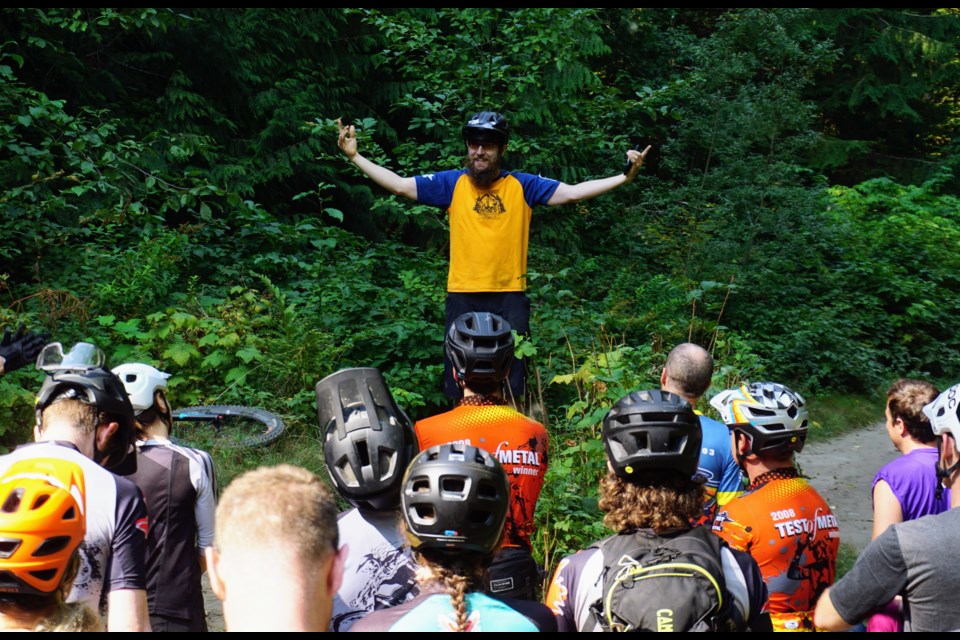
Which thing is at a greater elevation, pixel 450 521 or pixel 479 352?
pixel 479 352

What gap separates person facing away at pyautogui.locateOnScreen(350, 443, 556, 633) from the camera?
2.48 meters

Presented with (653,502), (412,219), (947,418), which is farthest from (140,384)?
(412,219)

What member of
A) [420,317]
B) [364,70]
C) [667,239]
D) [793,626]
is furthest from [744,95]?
[793,626]

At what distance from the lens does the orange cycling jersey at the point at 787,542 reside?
370 centimetres

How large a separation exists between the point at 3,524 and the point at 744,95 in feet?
42.4

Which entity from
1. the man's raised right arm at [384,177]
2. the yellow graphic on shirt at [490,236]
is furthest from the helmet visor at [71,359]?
the man's raised right arm at [384,177]

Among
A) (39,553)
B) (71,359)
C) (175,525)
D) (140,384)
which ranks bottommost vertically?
(175,525)

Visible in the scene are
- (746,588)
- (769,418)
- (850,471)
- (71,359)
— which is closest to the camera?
(746,588)

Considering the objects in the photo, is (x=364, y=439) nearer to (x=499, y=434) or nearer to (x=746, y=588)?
(x=499, y=434)

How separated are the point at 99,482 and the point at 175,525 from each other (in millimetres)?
782

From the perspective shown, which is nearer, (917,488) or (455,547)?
(455,547)

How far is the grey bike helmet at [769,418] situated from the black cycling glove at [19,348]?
10.8 ft

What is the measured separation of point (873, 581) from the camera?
10.2 ft
